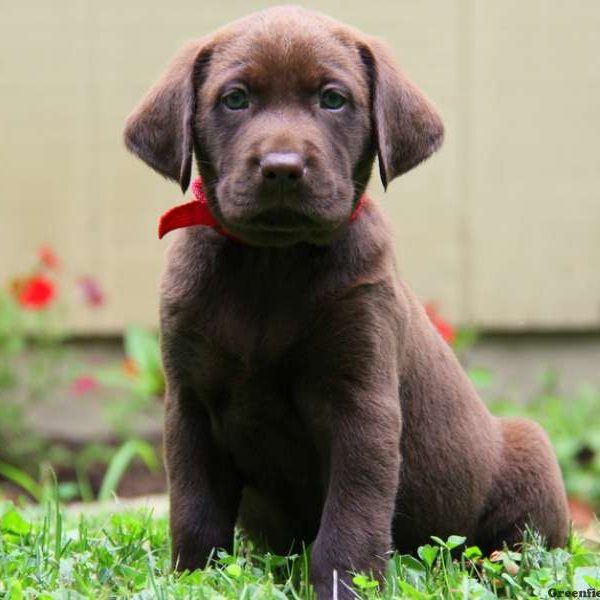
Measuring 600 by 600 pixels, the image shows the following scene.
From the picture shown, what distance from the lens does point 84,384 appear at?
731 centimetres

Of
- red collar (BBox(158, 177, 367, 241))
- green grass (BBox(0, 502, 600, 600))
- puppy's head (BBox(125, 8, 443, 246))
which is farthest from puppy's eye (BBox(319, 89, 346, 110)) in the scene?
green grass (BBox(0, 502, 600, 600))

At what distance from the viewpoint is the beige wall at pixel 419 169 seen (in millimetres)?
7730

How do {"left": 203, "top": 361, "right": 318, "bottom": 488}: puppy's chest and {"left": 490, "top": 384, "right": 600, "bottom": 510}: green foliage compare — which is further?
{"left": 490, "top": 384, "right": 600, "bottom": 510}: green foliage

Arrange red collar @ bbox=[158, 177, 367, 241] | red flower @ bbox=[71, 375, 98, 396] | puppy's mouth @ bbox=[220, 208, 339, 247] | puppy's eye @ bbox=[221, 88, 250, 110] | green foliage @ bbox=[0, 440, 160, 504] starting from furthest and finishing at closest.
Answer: red flower @ bbox=[71, 375, 98, 396] → green foliage @ bbox=[0, 440, 160, 504] → red collar @ bbox=[158, 177, 367, 241] → puppy's eye @ bbox=[221, 88, 250, 110] → puppy's mouth @ bbox=[220, 208, 339, 247]

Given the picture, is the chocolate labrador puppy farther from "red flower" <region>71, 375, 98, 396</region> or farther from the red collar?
"red flower" <region>71, 375, 98, 396</region>

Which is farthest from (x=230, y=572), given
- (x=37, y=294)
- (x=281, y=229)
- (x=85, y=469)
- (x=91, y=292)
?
(x=85, y=469)

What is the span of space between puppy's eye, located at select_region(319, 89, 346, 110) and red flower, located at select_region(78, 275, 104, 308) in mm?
4142

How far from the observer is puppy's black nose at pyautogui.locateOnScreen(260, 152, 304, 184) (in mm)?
3164

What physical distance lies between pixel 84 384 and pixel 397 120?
4216 mm

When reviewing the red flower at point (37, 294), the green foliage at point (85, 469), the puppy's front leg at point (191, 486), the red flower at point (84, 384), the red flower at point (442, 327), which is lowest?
the green foliage at point (85, 469)

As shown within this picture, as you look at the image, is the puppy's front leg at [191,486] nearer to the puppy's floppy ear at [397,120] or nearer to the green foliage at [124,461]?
the puppy's floppy ear at [397,120]

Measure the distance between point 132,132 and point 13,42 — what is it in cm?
458

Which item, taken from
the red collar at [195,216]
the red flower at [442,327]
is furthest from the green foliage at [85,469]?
the red collar at [195,216]

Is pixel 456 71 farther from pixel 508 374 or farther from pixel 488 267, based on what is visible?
pixel 508 374
